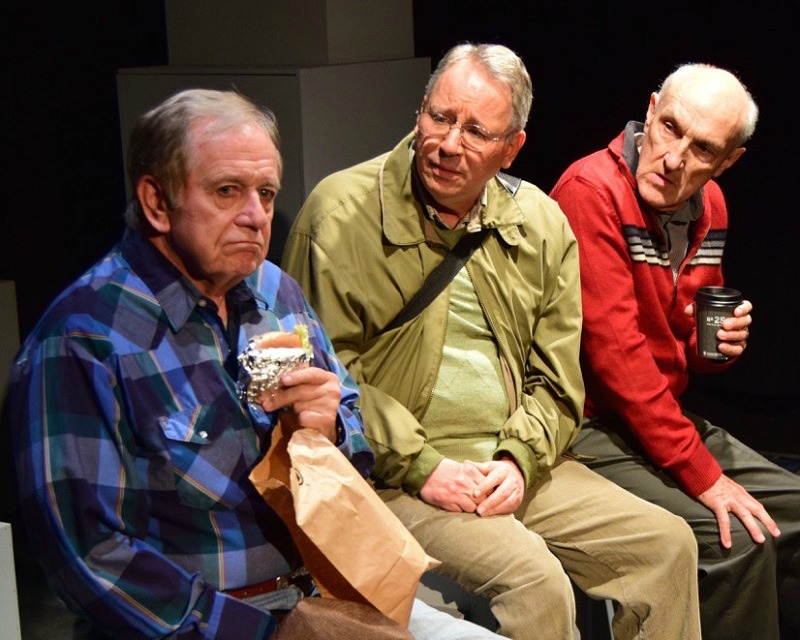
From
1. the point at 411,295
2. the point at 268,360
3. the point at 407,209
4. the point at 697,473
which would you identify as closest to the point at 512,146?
the point at 407,209

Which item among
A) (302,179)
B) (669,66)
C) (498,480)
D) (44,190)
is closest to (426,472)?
(498,480)

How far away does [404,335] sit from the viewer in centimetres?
247

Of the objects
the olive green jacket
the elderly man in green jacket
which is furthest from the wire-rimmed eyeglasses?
the olive green jacket

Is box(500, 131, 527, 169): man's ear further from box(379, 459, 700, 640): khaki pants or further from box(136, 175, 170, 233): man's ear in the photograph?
box(136, 175, 170, 233): man's ear

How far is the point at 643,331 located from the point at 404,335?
0.69 metres

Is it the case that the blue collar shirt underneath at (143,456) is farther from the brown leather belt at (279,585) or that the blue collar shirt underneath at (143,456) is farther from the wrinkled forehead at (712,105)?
the wrinkled forehead at (712,105)

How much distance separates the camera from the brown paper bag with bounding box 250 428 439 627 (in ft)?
5.72

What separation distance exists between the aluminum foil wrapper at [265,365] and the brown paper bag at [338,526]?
0.31ft

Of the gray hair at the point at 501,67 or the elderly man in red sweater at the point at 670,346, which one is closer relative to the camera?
the gray hair at the point at 501,67

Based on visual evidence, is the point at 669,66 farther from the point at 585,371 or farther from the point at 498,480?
the point at 498,480

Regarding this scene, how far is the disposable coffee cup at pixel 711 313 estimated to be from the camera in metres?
2.64

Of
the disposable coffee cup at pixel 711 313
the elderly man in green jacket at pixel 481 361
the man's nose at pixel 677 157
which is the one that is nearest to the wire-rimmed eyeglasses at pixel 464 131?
the elderly man in green jacket at pixel 481 361

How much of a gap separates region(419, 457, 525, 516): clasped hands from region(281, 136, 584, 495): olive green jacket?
0.03 meters

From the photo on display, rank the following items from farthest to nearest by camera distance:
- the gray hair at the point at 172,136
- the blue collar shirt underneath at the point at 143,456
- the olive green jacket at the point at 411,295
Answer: the olive green jacket at the point at 411,295
the gray hair at the point at 172,136
the blue collar shirt underneath at the point at 143,456
